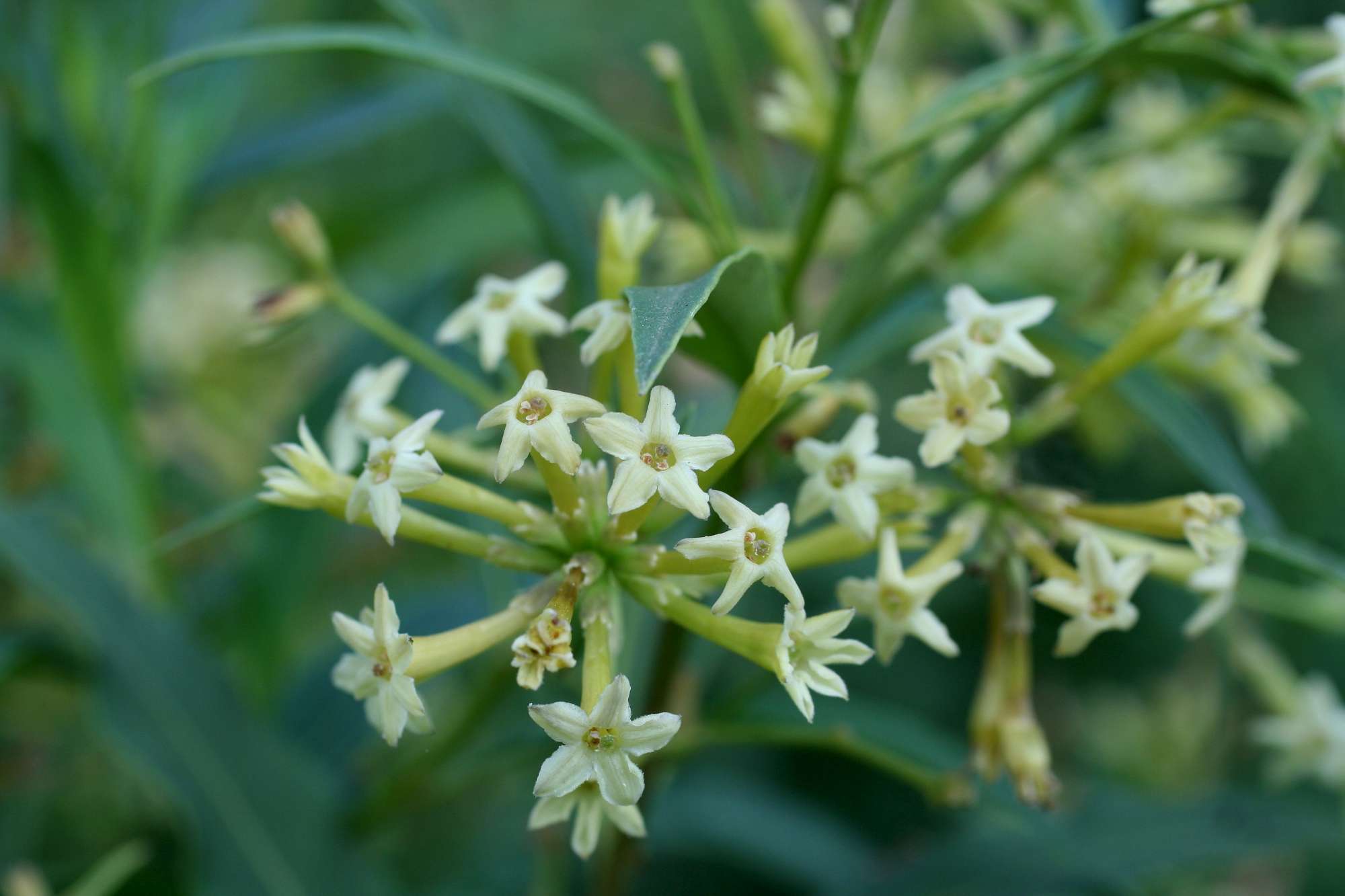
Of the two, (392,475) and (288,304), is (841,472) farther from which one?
(288,304)

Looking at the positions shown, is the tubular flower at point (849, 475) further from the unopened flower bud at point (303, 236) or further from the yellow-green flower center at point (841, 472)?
the unopened flower bud at point (303, 236)

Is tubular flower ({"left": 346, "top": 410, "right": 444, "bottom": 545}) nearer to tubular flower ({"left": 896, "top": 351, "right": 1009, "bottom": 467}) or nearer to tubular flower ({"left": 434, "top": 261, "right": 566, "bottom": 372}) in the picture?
tubular flower ({"left": 434, "top": 261, "right": 566, "bottom": 372})

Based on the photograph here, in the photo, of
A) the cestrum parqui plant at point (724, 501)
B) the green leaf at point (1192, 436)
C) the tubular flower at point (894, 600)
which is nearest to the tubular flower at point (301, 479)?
the cestrum parqui plant at point (724, 501)

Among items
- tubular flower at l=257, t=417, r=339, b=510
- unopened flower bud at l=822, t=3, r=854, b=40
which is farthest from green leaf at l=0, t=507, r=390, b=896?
unopened flower bud at l=822, t=3, r=854, b=40

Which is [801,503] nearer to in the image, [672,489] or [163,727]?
[672,489]

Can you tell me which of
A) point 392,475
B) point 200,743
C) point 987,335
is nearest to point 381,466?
point 392,475

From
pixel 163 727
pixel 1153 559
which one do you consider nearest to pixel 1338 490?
pixel 1153 559
